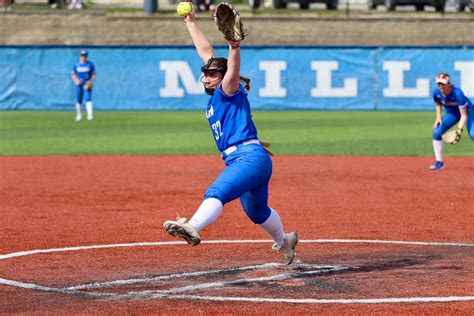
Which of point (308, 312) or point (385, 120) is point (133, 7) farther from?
point (308, 312)

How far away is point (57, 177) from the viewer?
1855 centimetres

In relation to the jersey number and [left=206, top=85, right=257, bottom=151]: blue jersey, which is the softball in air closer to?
[left=206, top=85, right=257, bottom=151]: blue jersey

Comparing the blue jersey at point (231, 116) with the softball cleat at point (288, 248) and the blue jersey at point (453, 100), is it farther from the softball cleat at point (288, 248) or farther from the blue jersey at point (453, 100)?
the blue jersey at point (453, 100)

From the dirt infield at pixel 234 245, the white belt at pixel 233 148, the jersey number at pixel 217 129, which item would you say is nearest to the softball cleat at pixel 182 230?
the dirt infield at pixel 234 245

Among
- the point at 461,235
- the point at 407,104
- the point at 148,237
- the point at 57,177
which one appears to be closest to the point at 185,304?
the point at 148,237

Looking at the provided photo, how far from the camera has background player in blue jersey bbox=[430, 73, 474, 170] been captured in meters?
19.5

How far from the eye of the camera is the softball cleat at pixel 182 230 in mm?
8234

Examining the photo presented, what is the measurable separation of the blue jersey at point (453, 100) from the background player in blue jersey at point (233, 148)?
428 inches

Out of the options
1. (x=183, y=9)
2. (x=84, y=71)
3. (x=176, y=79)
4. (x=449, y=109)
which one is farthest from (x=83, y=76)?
(x=183, y=9)

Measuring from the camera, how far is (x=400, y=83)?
38781 mm

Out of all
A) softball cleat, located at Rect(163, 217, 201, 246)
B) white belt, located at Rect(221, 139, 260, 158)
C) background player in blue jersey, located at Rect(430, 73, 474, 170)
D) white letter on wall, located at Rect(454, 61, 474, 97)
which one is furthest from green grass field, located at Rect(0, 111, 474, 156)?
softball cleat, located at Rect(163, 217, 201, 246)

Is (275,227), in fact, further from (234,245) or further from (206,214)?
(234,245)

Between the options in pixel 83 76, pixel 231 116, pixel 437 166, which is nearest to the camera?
pixel 231 116

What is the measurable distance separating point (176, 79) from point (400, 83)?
842cm
